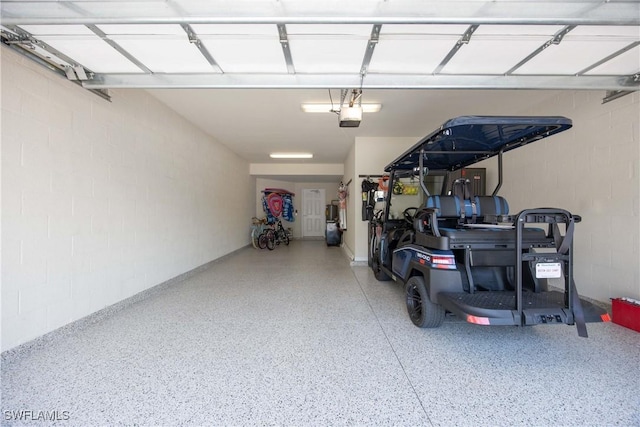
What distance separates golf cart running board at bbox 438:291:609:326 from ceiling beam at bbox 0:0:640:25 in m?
1.95

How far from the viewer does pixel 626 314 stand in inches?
98.3

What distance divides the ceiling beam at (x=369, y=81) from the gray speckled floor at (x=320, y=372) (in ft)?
7.91

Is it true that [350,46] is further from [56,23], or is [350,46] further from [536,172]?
[536,172]

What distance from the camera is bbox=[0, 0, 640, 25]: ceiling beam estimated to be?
1.59 m

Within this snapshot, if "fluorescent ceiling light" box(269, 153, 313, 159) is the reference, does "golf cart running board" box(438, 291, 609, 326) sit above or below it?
below

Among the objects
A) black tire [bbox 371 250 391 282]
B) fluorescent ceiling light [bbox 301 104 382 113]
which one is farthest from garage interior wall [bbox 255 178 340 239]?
black tire [bbox 371 250 391 282]

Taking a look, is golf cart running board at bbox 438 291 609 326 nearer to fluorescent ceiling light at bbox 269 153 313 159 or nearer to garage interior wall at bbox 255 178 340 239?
fluorescent ceiling light at bbox 269 153 313 159

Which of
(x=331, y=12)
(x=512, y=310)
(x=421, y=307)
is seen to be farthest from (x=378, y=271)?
(x=331, y=12)

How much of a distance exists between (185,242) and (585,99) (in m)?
6.32

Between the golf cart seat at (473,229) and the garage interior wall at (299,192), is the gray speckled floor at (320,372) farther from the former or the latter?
the garage interior wall at (299,192)

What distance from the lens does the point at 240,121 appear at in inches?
183

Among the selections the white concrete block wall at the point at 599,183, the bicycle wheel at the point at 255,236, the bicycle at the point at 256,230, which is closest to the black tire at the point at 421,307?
the white concrete block wall at the point at 599,183

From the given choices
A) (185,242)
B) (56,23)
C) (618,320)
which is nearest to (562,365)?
(618,320)

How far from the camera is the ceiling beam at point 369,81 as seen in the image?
8.09 ft
